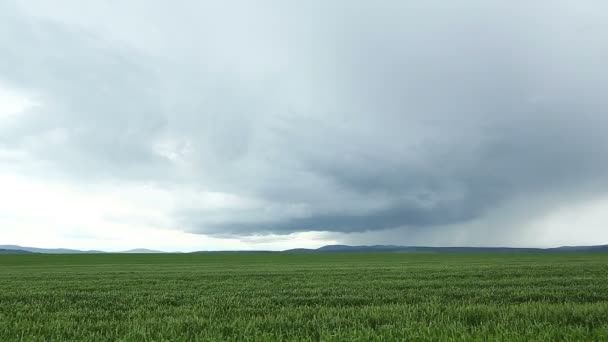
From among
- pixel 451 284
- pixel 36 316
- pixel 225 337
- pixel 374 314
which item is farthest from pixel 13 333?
pixel 451 284

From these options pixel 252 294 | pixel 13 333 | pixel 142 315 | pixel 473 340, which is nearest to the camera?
pixel 473 340

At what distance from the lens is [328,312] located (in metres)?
10.4

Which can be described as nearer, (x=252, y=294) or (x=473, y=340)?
(x=473, y=340)

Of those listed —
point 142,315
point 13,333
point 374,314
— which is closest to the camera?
point 13,333

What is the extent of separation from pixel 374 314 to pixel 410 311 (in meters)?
1.11

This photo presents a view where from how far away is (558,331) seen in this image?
763 cm

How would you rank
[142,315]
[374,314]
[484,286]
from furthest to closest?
[484,286], [142,315], [374,314]

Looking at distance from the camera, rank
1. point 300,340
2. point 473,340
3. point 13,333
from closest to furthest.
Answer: point 473,340
point 300,340
point 13,333

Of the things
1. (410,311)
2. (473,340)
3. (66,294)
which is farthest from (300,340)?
(66,294)

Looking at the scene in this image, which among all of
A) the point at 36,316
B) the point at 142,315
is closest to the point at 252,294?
the point at 142,315

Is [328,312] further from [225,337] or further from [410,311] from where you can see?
[225,337]

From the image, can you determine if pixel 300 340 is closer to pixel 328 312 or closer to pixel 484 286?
pixel 328 312

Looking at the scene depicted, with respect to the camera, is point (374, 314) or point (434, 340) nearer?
point (434, 340)

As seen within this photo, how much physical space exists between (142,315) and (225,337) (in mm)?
4134
